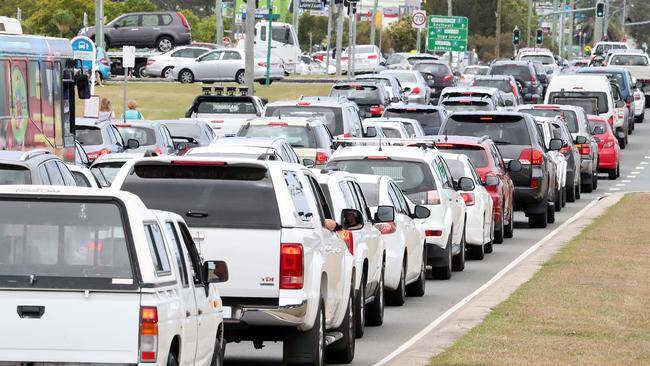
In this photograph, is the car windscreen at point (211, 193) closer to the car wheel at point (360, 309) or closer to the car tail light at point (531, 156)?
the car wheel at point (360, 309)

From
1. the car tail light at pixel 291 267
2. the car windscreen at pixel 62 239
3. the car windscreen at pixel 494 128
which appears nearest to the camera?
the car windscreen at pixel 62 239

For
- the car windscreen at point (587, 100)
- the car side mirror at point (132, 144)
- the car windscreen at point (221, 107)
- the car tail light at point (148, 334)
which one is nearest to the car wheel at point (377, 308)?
the car tail light at point (148, 334)

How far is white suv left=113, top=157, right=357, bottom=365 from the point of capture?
12.6 m

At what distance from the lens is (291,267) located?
1264 centimetres

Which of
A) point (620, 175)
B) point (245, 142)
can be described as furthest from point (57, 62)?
point (620, 175)

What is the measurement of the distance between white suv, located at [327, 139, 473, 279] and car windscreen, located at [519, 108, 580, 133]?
54.2 ft

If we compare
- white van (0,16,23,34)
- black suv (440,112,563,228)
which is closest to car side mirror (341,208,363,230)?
white van (0,16,23,34)

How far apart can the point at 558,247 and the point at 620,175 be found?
22.7 metres

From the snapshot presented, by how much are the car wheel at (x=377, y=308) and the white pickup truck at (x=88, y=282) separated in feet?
24.1

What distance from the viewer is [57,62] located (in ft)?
85.4

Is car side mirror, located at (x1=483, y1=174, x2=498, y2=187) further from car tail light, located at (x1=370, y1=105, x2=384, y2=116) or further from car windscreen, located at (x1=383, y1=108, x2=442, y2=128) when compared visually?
car tail light, located at (x1=370, y1=105, x2=384, y2=116)

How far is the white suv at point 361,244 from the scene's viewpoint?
15.5 m

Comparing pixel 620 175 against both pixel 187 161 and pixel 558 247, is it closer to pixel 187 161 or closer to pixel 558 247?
pixel 558 247

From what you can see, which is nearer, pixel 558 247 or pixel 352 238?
pixel 352 238
